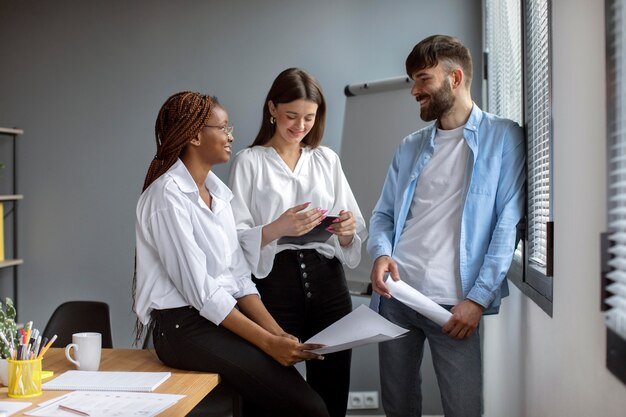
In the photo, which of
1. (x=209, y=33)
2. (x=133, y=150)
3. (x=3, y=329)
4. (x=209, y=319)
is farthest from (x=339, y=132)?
(x=3, y=329)

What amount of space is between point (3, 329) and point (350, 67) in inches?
104

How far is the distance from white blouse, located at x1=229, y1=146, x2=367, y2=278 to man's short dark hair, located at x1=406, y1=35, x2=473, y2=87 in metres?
0.65

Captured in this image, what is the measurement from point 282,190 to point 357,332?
84 cm

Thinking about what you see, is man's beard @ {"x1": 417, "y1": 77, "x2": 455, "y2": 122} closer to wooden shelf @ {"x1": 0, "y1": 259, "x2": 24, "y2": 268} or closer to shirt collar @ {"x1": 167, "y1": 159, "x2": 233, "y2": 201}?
shirt collar @ {"x1": 167, "y1": 159, "x2": 233, "y2": 201}

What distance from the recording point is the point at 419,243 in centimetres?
221

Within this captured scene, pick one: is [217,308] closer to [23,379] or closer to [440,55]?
[23,379]

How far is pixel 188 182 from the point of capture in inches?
82.3

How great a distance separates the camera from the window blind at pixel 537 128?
2105 mm

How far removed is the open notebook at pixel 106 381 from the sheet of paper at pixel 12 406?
0.13 m

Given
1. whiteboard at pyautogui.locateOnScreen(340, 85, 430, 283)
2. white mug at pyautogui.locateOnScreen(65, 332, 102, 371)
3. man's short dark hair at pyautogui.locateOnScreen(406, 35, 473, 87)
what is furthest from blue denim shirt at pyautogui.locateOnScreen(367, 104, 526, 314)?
whiteboard at pyautogui.locateOnScreen(340, 85, 430, 283)

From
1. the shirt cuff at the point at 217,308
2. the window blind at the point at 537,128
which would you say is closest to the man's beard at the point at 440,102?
the window blind at the point at 537,128

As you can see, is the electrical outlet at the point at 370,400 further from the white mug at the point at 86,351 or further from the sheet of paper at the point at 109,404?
the sheet of paper at the point at 109,404

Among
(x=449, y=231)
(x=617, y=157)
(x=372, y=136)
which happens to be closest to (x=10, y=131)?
(x=372, y=136)

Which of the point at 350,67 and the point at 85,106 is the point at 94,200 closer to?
the point at 85,106
